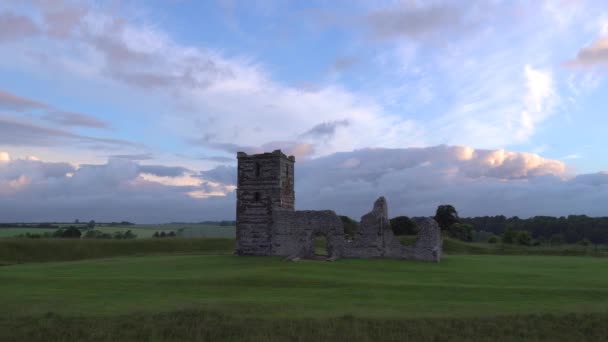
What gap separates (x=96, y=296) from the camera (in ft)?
50.3

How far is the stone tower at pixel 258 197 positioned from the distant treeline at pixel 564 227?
45.8 meters

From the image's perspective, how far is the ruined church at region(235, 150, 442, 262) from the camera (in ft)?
98.2

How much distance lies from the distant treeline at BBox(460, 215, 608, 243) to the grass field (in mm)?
54128

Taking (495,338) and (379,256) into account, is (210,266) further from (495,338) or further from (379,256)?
(495,338)

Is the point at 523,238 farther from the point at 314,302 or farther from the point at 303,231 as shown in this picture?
the point at 314,302

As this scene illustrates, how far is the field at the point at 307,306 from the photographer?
37.8 ft

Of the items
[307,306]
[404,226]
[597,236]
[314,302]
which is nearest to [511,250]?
[404,226]

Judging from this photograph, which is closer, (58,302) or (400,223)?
(58,302)

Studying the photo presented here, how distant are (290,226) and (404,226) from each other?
108 ft

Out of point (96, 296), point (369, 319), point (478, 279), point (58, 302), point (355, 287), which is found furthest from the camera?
point (478, 279)

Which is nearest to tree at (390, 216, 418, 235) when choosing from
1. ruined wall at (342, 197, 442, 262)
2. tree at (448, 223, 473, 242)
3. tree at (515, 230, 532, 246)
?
tree at (448, 223, 473, 242)

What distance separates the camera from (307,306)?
44.3 feet

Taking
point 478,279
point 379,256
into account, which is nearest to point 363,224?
point 379,256

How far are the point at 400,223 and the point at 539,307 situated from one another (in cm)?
4962
